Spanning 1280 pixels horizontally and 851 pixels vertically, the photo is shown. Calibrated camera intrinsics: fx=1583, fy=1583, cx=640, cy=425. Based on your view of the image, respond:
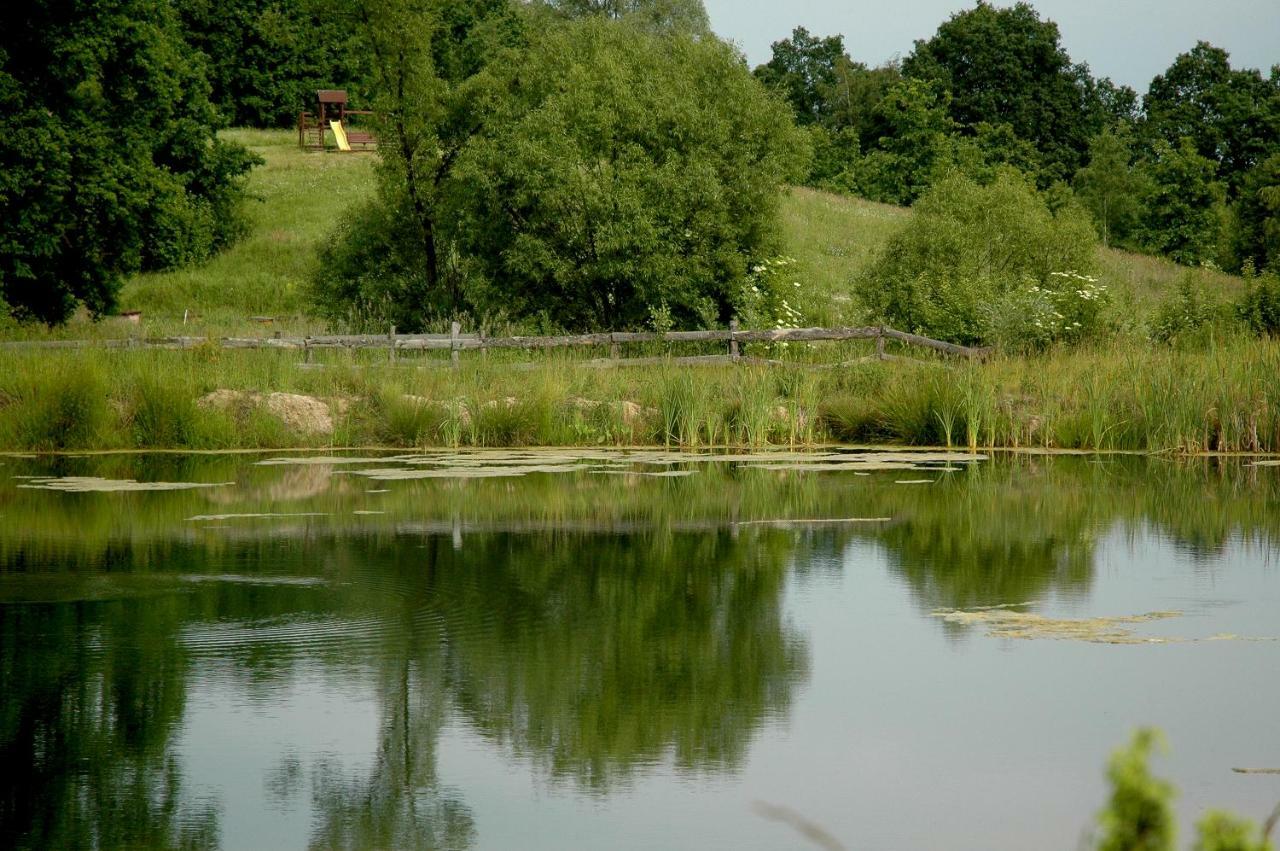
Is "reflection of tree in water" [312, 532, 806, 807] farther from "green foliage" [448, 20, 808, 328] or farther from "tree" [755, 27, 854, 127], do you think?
"tree" [755, 27, 854, 127]

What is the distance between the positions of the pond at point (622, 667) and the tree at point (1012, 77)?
65303 millimetres

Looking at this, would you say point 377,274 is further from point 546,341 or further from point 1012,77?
point 1012,77

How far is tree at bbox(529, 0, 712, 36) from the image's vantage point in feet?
227

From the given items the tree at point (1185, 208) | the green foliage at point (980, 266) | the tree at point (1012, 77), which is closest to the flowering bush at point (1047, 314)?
the green foliage at point (980, 266)

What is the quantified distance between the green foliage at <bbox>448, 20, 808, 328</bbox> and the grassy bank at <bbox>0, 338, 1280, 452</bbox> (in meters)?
6.59

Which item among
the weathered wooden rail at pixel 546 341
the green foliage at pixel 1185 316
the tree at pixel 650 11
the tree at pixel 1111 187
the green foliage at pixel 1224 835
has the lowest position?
the green foliage at pixel 1224 835

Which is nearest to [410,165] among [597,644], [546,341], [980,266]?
[546,341]

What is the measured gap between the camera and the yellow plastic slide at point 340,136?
56656 mm

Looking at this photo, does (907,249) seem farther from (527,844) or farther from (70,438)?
(527,844)

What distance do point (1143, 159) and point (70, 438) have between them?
64.4m

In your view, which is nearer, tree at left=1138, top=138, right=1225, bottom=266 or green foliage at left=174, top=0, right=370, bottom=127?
tree at left=1138, top=138, right=1225, bottom=266

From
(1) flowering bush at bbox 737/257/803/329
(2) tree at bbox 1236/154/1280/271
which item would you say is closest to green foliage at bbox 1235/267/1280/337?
(1) flowering bush at bbox 737/257/803/329

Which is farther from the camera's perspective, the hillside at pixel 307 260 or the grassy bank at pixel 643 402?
the hillside at pixel 307 260

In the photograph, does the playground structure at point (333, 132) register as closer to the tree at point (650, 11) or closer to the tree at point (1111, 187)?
the tree at point (650, 11)
